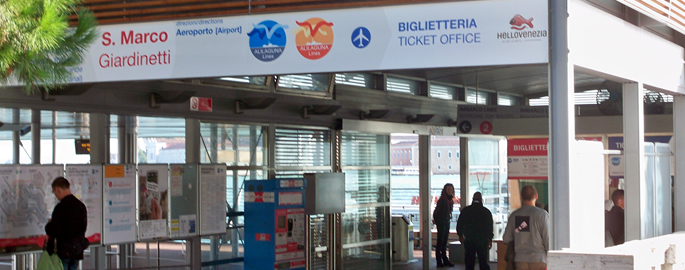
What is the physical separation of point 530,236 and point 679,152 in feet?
6.59

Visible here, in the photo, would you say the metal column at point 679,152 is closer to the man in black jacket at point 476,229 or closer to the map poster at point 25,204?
the man in black jacket at point 476,229

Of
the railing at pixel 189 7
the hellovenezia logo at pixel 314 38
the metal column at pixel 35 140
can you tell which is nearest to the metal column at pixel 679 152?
the railing at pixel 189 7

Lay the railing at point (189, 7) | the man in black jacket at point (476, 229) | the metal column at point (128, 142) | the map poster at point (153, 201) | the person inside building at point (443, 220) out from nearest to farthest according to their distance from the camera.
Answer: the railing at point (189, 7) < the map poster at point (153, 201) < the metal column at point (128, 142) < the man in black jacket at point (476, 229) < the person inside building at point (443, 220)

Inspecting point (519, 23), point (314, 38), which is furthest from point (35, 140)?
point (519, 23)

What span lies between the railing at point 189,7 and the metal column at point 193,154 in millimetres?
2784

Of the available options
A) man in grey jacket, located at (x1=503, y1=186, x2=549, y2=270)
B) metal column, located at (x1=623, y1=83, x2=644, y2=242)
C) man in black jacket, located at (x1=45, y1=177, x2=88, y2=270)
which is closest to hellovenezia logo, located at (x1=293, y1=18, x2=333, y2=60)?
man in black jacket, located at (x1=45, y1=177, x2=88, y2=270)

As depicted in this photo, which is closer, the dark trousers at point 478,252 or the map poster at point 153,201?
the map poster at point 153,201

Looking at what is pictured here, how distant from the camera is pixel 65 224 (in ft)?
23.4

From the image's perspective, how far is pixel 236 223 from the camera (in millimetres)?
10023

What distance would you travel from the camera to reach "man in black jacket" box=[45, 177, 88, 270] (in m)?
7.14

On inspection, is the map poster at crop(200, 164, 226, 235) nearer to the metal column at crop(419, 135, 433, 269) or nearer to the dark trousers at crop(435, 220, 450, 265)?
the metal column at crop(419, 135, 433, 269)

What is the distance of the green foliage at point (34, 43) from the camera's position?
4.22 meters

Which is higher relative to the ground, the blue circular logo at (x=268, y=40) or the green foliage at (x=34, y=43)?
the blue circular logo at (x=268, y=40)

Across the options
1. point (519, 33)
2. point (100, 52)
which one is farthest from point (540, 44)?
point (100, 52)
